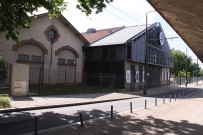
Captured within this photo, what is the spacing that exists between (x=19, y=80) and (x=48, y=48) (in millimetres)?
9014

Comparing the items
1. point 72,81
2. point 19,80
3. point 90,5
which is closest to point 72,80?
point 72,81

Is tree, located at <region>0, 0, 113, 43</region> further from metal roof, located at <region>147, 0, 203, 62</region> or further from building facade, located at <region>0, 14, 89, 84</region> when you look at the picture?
building facade, located at <region>0, 14, 89, 84</region>

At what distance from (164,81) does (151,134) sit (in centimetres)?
3823

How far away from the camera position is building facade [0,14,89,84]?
19.5 meters

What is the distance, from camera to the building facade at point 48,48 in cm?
1955

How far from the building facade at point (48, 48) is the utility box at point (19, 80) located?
178 inches

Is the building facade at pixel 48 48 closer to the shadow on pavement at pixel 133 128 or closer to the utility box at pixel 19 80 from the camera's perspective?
the utility box at pixel 19 80

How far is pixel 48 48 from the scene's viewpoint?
22438mm

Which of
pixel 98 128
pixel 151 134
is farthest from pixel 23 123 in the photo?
pixel 151 134

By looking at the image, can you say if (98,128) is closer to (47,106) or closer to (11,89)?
(47,106)

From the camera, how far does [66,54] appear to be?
25.1 metres

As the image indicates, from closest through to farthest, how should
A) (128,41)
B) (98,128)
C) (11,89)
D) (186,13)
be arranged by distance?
(186,13) < (98,128) < (11,89) < (128,41)

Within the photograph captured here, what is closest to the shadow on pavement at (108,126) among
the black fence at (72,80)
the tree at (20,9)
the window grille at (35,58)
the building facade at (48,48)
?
the tree at (20,9)

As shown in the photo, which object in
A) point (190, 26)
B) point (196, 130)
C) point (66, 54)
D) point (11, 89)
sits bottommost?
point (196, 130)
